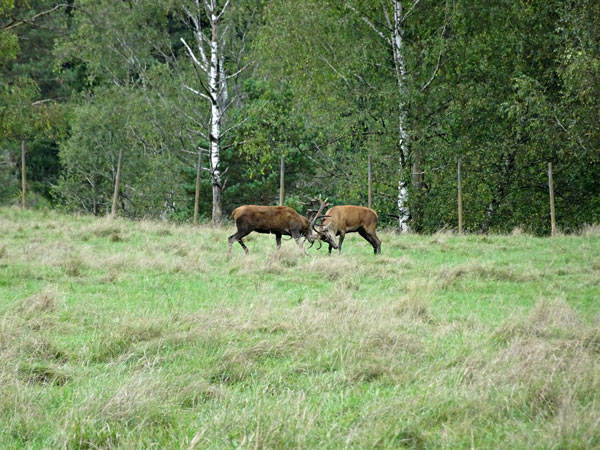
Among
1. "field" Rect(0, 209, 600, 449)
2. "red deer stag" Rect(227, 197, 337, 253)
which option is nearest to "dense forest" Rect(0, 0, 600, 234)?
"red deer stag" Rect(227, 197, 337, 253)

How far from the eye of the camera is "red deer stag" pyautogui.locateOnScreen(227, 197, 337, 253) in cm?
1420

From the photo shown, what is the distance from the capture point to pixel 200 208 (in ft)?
92.1

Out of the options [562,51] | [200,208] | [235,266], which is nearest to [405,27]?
[562,51]

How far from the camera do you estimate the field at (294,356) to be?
4.09 metres

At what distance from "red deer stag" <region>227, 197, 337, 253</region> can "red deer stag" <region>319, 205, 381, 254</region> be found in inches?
12.4

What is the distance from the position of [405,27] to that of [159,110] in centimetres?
1405

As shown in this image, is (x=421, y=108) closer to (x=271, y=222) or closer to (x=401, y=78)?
(x=401, y=78)

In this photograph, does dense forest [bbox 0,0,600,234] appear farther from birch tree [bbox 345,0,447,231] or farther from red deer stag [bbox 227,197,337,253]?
red deer stag [bbox 227,197,337,253]

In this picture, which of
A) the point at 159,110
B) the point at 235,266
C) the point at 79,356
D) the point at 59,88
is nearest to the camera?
the point at 79,356

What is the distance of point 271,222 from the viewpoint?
565 inches

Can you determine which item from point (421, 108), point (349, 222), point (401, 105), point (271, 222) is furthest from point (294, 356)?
point (421, 108)

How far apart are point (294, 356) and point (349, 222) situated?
9.12 metres

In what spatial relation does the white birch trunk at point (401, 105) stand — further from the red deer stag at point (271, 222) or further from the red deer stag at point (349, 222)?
the red deer stag at point (271, 222)

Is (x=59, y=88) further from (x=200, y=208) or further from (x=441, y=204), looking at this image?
(x=441, y=204)
